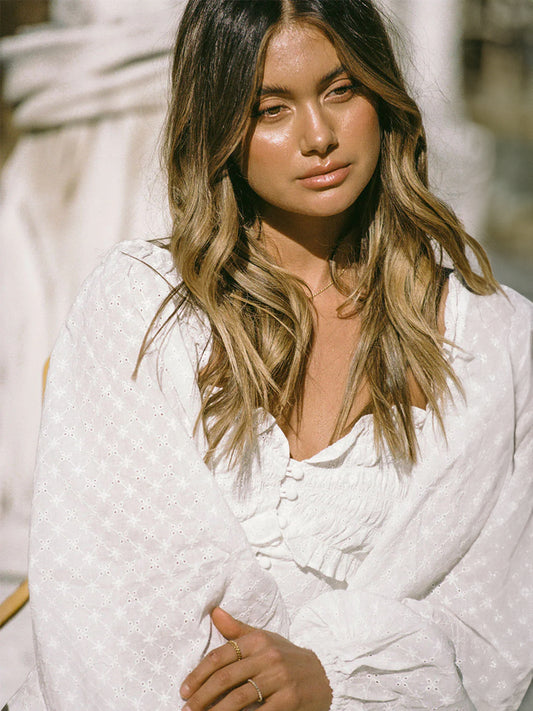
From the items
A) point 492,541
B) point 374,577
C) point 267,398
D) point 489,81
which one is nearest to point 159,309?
point 267,398

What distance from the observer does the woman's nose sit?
3.89ft

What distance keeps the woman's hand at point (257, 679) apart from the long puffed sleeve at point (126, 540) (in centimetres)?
3

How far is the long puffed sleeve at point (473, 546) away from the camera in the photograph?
1.29m

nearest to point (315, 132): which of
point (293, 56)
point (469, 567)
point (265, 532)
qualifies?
point (293, 56)

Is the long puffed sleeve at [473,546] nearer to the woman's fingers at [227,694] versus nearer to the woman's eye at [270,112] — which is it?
the woman's fingers at [227,694]

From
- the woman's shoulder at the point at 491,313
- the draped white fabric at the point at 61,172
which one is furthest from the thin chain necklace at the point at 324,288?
the draped white fabric at the point at 61,172

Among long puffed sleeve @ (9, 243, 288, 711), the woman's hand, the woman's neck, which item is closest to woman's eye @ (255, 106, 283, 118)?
the woman's neck

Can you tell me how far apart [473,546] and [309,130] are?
71 centimetres

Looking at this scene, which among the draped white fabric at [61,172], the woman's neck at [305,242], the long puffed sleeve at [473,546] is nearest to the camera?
the long puffed sleeve at [473,546]

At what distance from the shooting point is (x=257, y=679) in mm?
1187

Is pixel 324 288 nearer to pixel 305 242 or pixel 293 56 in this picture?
pixel 305 242

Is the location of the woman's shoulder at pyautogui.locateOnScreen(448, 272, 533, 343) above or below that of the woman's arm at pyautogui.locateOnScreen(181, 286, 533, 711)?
above

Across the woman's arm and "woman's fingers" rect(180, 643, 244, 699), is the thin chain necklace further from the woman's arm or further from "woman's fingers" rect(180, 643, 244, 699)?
"woman's fingers" rect(180, 643, 244, 699)

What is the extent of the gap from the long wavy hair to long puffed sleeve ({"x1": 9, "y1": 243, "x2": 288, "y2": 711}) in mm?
62
